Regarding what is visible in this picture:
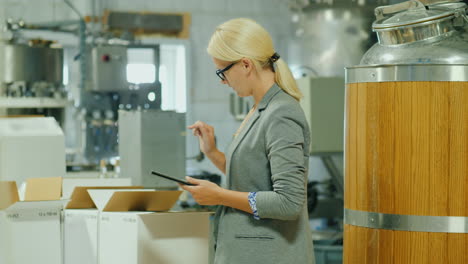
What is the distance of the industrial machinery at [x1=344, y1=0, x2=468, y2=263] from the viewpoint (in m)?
1.95

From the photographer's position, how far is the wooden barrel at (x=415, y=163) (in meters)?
1.95

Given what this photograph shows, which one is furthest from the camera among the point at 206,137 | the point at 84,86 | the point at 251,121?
the point at 84,86

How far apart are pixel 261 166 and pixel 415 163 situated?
0.56 m

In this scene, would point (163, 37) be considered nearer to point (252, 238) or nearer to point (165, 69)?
point (165, 69)

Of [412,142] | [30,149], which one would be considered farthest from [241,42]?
[30,149]

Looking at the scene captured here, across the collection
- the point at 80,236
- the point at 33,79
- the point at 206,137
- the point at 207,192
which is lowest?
the point at 80,236

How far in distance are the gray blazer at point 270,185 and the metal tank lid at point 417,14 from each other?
59cm

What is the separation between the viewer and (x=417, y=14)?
210 centimetres

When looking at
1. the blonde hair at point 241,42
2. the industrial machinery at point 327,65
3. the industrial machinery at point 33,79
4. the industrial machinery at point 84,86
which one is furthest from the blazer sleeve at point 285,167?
the industrial machinery at point 33,79

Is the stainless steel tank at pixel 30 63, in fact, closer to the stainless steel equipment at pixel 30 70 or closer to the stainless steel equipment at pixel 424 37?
the stainless steel equipment at pixel 30 70

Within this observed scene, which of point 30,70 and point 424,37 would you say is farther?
point 30,70

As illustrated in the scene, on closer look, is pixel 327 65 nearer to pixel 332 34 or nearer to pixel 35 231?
pixel 332 34

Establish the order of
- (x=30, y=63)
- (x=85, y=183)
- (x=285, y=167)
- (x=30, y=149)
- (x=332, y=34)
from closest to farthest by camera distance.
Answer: (x=285, y=167) → (x=85, y=183) → (x=30, y=149) → (x=30, y=63) → (x=332, y=34)

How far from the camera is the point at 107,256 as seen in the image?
7.16ft
